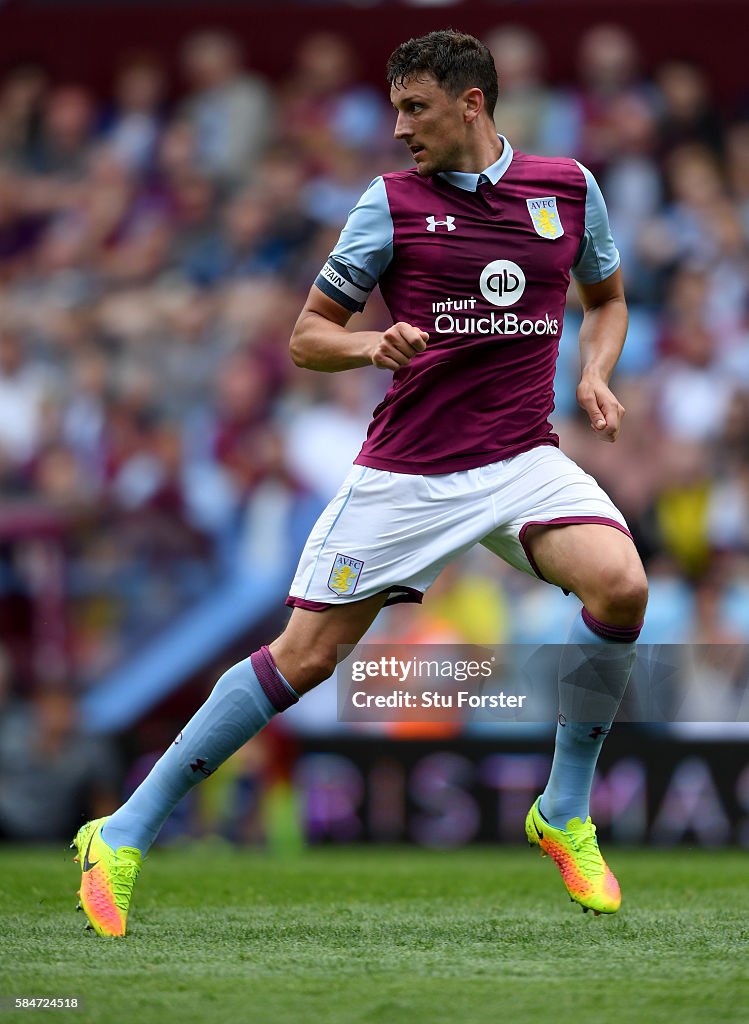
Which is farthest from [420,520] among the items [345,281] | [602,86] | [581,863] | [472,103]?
[602,86]

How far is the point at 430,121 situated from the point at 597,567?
1.31m

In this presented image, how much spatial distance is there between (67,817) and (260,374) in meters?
3.46

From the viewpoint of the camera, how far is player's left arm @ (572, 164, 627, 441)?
4508mm

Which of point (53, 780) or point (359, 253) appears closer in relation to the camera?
point (359, 253)

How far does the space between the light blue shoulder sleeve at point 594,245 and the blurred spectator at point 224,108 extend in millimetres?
8004

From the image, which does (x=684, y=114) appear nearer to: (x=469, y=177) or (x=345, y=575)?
(x=469, y=177)

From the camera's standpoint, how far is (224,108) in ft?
42.2

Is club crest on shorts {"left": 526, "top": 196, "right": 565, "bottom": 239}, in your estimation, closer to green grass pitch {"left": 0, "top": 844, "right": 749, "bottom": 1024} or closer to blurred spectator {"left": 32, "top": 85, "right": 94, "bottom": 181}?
green grass pitch {"left": 0, "top": 844, "right": 749, "bottom": 1024}

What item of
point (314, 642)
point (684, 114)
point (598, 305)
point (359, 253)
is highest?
point (684, 114)

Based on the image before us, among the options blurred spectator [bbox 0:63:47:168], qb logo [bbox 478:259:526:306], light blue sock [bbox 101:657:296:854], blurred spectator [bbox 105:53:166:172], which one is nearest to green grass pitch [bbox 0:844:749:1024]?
light blue sock [bbox 101:657:296:854]

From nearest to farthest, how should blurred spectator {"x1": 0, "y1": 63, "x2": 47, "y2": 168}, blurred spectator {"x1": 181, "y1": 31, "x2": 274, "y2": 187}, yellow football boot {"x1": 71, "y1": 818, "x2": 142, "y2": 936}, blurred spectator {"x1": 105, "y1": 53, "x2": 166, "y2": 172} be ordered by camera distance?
yellow football boot {"x1": 71, "y1": 818, "x2": 142, "y2": 936}, blurred spectator {"x1": 181, "y1": 31, "x2": 274, "y2": 187}, blurred spectator {"x1": 105, "y1": 53, "x2": 166, "y2": 172}, blurred spectator {"x1": 0, "y1": 63, "x2": 47, "y2": 168}

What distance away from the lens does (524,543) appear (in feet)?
14.5

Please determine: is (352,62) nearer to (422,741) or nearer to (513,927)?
(422,741)

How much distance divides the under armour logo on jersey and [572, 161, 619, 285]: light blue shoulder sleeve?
45cm
